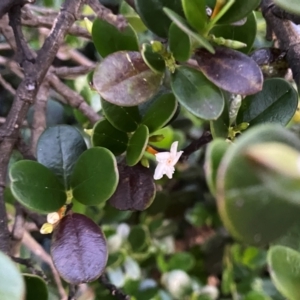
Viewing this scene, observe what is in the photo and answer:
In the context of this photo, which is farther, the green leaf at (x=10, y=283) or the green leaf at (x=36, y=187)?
the green leaf at (x=36, y=187)

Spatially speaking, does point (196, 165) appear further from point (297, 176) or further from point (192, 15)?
point (297, 176)

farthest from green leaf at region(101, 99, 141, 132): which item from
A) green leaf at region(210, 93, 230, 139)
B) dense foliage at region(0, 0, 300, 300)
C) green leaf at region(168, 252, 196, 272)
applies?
green leaf at region(168, 252, 196, 272)

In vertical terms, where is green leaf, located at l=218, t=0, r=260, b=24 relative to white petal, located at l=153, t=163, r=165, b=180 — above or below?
above

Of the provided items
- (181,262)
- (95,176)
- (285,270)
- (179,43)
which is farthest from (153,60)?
(181,262)

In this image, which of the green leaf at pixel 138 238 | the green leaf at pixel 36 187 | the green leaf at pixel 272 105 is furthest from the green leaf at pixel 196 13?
the green leaf at pixel 138 238

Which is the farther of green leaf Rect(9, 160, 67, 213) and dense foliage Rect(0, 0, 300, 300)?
green leaf Rect(9, 160, 67, 213)

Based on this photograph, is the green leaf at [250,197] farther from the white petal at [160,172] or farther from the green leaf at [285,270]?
the white petal at [160,172]

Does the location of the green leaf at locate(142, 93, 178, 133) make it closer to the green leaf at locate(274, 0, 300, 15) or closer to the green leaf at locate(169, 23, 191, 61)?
the green leaf at locate(169, 23, 191, 61)
